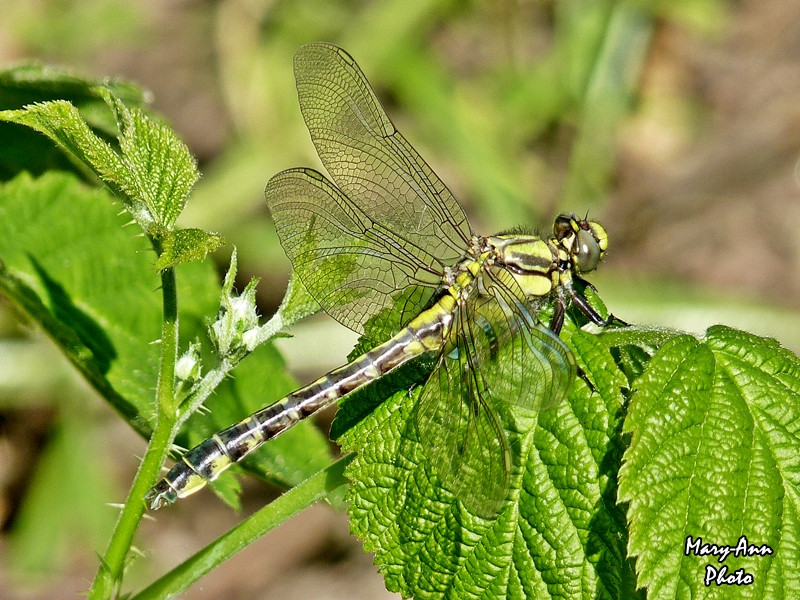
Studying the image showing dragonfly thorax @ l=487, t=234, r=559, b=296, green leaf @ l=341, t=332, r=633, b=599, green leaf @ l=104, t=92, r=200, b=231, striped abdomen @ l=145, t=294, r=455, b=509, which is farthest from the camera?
dragonfly thorax @ l=487, t=234, r=559, b=296

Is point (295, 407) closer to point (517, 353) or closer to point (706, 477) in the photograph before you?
point (517, 353)

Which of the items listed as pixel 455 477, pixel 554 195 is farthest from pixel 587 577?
pixel 554 195

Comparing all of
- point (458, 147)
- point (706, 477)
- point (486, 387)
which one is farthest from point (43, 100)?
point (458, 147)

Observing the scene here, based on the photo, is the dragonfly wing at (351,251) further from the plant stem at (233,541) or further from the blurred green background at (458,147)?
the blurred green background at (458,147)

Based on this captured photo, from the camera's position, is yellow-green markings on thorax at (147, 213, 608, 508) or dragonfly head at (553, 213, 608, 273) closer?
yellow-green markings on thorax at (147, 213, 608, 508)

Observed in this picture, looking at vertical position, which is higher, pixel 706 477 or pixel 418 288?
pixel 418 288

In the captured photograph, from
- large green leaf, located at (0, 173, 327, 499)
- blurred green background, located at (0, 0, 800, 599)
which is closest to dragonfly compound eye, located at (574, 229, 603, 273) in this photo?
large green leaf, located at (0, 173, 327, 499)

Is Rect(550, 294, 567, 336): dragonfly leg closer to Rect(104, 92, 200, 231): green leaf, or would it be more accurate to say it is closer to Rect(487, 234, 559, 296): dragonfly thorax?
Rect(487, 234, 559, 296): dragonfly thorax

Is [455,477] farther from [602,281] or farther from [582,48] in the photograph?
[582,48]
